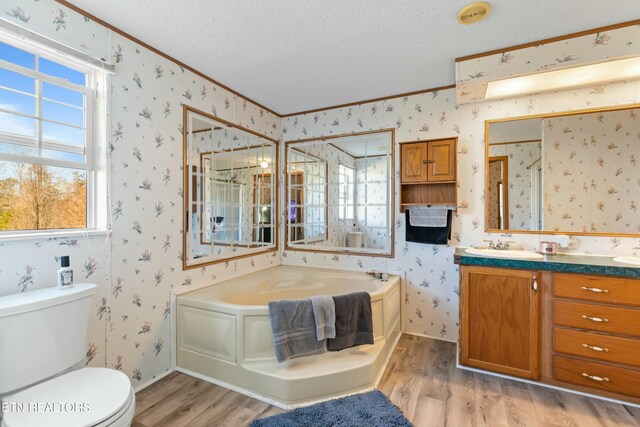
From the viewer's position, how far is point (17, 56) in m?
1.58

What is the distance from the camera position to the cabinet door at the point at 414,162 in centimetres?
277

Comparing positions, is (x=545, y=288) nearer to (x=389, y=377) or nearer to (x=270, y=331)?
(x=389, y=377)

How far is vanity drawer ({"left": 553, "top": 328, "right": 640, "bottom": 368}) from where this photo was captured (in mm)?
1824

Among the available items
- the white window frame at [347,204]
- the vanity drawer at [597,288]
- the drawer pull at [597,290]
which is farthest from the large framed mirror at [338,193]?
the drawer pull at [597,290]

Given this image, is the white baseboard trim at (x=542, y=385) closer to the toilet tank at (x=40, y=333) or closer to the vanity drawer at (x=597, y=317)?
the vanity drawer at (x=597, y=317)

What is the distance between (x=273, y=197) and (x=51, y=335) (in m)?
2.46

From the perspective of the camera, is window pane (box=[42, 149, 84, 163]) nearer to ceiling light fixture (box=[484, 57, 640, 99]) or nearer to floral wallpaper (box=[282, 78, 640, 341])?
floral wallpaper (box=[282, 78, 640, 341])

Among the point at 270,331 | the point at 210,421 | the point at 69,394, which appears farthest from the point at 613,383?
the point at 69,394

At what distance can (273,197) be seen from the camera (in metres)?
3.62

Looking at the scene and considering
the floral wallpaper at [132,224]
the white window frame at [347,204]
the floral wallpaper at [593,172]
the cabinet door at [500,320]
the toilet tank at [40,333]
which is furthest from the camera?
the white window frame at [347,204]

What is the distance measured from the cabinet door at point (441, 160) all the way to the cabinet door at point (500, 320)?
89 cm

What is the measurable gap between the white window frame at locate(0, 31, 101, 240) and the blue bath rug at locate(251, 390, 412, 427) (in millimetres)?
1628

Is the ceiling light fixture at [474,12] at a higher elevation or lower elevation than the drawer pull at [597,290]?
higher

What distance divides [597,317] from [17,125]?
369 cm
